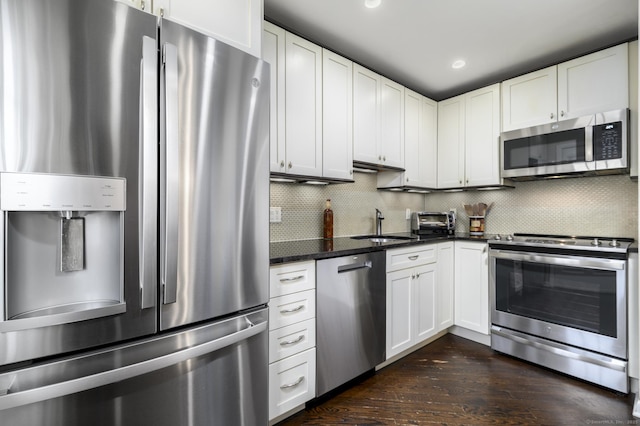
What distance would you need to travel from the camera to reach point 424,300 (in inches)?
103

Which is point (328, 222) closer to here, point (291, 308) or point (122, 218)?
point (291, 308)

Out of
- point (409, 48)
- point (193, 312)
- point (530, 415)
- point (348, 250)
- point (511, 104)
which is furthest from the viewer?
point (511, 104)

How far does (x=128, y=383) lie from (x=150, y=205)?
22.0 inches

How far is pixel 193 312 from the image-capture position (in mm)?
1104

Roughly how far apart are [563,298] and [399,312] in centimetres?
120

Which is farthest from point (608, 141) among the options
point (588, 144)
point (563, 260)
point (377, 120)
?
point (377, 120)

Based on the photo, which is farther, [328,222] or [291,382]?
[328,222]

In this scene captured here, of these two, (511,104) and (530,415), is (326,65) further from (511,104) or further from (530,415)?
(530,415)

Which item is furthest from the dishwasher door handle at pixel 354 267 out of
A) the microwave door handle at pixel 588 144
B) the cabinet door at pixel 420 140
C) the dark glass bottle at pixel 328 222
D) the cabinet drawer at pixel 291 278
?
the microwave door handle at pixel 588 144

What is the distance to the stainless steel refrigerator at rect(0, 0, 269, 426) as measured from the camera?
81cm

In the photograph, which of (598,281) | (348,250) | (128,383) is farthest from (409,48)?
(128,383)

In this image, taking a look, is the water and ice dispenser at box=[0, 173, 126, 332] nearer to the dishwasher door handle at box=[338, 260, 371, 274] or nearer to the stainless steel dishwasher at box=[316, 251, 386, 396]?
the stainless steel dishwasher at box=[316, 251, 386, 396]

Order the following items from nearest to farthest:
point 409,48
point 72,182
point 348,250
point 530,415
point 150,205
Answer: point 72,182
point 150,205
point 530,415
point 348,250
point 409,48

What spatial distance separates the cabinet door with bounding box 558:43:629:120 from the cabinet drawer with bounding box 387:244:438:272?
1498mm
